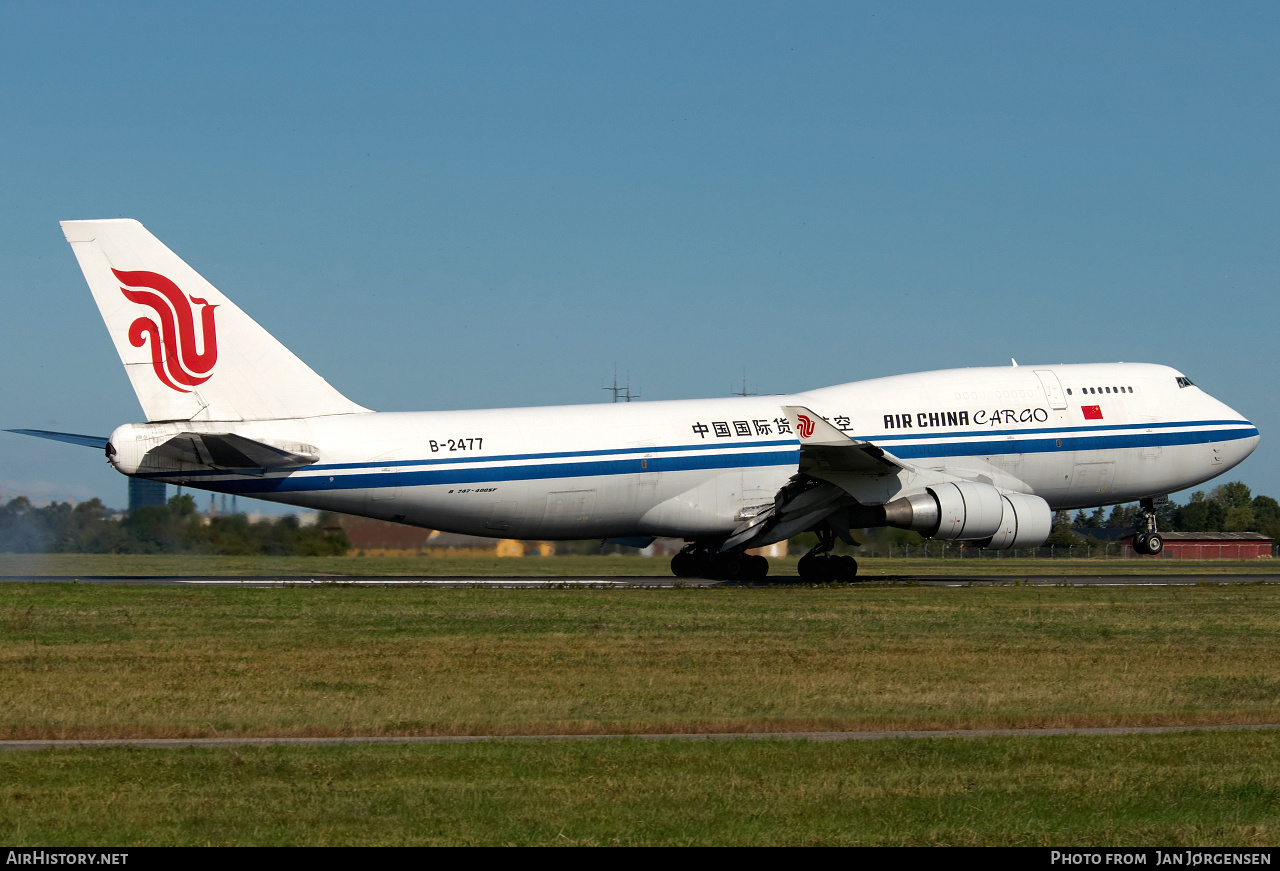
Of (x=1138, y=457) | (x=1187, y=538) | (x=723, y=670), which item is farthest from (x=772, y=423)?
(x=1187, y=538)

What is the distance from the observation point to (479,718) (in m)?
14.8

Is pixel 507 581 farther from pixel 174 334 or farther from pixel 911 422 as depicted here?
pixel 911 422

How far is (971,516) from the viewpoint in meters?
34.3

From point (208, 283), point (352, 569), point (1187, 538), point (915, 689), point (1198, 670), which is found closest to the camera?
point (915, 689)

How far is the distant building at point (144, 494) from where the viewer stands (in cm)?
3620

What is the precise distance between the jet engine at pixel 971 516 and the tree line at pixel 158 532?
16.5 metres

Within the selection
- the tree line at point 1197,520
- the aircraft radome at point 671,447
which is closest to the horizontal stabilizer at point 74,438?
the aircraft radome at point 671,447

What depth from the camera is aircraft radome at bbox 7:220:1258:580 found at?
105ft

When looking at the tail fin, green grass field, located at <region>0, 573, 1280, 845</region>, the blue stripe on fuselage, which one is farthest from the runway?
green grass field, located at <region>0, 573, 1280, 845</region>

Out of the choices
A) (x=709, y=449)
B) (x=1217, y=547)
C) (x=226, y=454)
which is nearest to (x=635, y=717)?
(x=226, y=454)

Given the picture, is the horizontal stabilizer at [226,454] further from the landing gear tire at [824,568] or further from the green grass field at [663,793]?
the green grass field at [663,793]

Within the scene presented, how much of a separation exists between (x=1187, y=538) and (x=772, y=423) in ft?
221

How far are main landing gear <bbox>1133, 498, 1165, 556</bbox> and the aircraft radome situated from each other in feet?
0.28

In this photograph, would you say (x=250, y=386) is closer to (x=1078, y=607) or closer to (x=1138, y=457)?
(x=1078, y=607)
